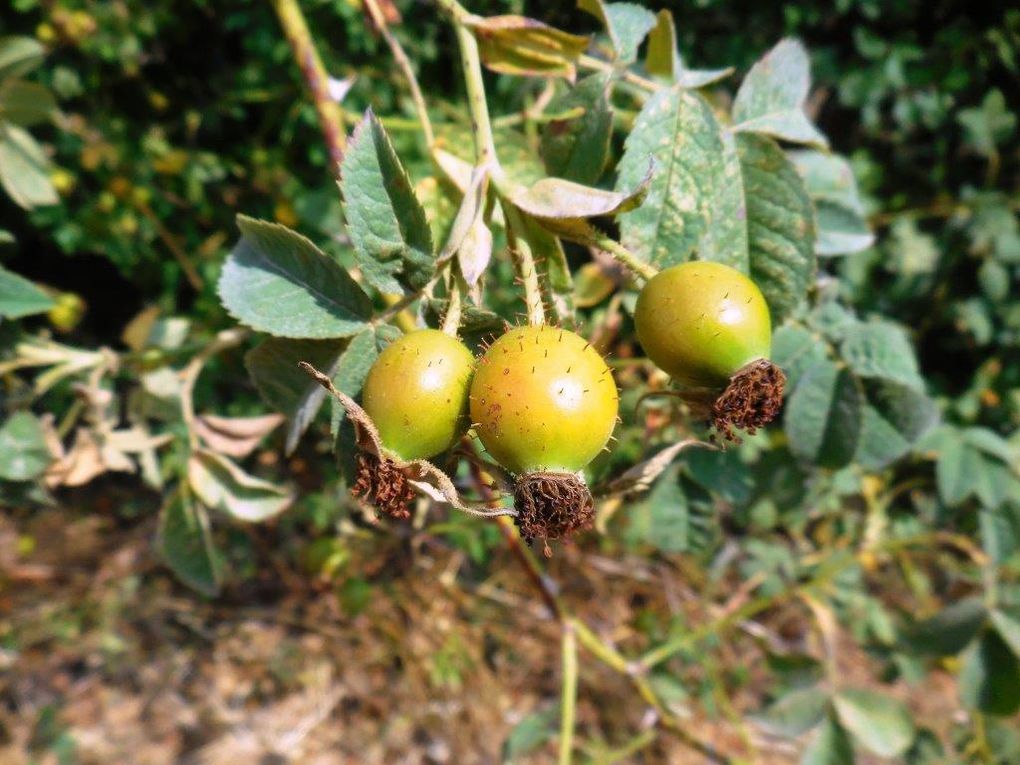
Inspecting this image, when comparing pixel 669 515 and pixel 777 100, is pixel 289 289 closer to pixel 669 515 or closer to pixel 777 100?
pixel 777 100

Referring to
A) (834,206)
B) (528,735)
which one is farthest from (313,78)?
(528,735)

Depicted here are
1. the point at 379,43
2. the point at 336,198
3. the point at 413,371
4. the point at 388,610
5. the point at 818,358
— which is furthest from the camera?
the point at 388,610

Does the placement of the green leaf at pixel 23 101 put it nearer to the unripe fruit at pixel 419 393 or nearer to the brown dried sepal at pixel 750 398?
the unripe fruit at pixel 419 393

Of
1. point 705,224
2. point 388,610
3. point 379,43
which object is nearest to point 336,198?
point 379,43

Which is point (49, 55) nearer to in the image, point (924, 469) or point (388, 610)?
point (388, 610)

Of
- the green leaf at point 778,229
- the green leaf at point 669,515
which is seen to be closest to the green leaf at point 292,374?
the green leaf at point 778,229

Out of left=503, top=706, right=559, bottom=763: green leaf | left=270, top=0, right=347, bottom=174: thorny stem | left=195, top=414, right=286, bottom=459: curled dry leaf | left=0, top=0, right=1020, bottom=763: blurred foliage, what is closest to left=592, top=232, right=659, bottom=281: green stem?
left=0, top=0, right=1020, bottom=763: blurred foliage
